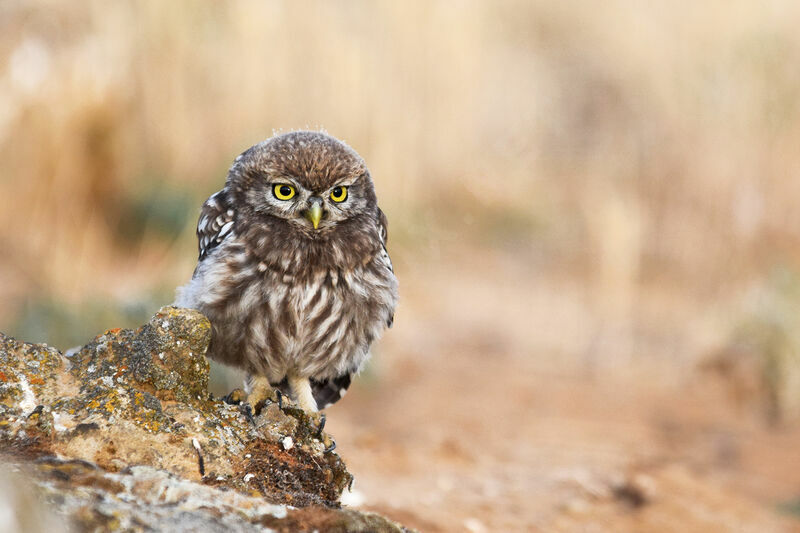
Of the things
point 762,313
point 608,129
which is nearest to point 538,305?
point 762,313

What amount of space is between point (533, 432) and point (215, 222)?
4336 mm

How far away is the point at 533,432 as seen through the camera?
23.8 ft

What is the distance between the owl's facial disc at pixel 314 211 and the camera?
10.7ft

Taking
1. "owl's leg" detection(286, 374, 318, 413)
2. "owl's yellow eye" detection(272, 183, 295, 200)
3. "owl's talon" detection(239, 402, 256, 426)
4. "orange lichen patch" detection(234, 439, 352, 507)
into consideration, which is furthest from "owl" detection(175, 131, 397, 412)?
"orange lichen patch" detection(234, 439, 352, 507)

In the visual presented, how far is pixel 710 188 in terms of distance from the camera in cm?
1042

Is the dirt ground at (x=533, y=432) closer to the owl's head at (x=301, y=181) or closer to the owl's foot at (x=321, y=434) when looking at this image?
the owl's foot at (x=321, y=434)

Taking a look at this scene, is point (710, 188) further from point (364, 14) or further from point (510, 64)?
point (364, 14)

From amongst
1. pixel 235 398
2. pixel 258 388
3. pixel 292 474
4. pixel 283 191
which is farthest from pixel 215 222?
pixel 292 474

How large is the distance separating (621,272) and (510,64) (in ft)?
12.6

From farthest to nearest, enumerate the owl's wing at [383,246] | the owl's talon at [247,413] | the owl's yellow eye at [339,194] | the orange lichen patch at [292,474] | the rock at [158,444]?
the owl's wing at [383,246] < the owl's yellow eye at [339,194] < the owl's talon at [247,413] < the orange lichen patch at [292,474] < the rock at [158,444]

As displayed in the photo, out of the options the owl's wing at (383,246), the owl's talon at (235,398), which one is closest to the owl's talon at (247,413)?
the owl's talon at (235,398)

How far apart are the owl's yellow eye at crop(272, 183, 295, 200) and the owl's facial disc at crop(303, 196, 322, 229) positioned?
0.08m

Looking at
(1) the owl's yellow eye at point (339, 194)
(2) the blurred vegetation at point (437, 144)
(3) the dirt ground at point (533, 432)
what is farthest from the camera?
(2) the blurred vegetation at point (437, 144)

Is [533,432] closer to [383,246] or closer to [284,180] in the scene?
[383,246]
